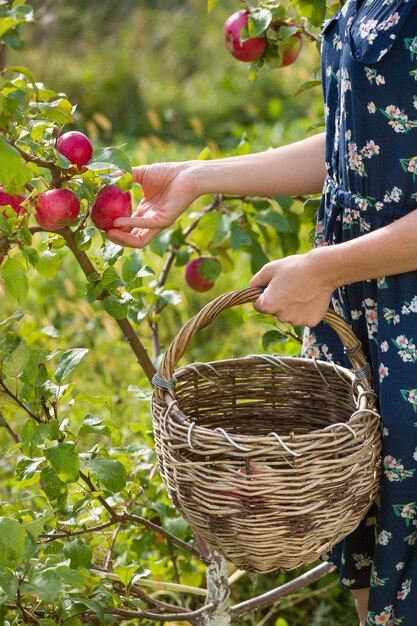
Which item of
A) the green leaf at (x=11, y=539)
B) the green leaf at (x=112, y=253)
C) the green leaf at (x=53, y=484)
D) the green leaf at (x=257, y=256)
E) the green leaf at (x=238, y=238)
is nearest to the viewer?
the green leaf at (x=11, y=539)

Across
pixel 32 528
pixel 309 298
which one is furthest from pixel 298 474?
pixel 32 528

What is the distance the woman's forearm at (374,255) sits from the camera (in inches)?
49.6

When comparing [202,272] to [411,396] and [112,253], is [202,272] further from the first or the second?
[411,396]

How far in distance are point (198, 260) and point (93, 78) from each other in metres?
5.11

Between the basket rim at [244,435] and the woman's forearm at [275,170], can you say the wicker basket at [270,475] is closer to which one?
the basket rim at [244,435]

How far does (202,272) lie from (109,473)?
2.31 feet

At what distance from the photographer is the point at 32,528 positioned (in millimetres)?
1240

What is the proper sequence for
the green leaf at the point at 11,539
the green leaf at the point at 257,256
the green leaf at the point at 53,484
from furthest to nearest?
the green leaf at the point at 257,256
the green leaf at the point at 53,484
the green leaf at the point at 11,539

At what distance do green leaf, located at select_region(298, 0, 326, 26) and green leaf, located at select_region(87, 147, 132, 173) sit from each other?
60 cm

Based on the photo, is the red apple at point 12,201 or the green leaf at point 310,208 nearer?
the red apple at point 12,201

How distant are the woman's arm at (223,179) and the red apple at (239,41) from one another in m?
0.30

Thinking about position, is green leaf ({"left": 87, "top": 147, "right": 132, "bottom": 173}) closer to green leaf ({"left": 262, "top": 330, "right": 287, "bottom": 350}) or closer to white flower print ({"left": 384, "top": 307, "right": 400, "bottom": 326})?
white flower print ({"left": 384, "top": 307, "right": 400, "bottom": 326})

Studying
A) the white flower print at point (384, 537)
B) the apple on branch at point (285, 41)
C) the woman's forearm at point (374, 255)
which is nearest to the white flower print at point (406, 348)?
the woman's forearm at point (374, 255)

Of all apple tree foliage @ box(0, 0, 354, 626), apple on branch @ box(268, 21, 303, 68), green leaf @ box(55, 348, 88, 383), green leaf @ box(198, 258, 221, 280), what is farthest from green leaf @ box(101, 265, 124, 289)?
apple on branch @ box(268, 21, 303, 68)
